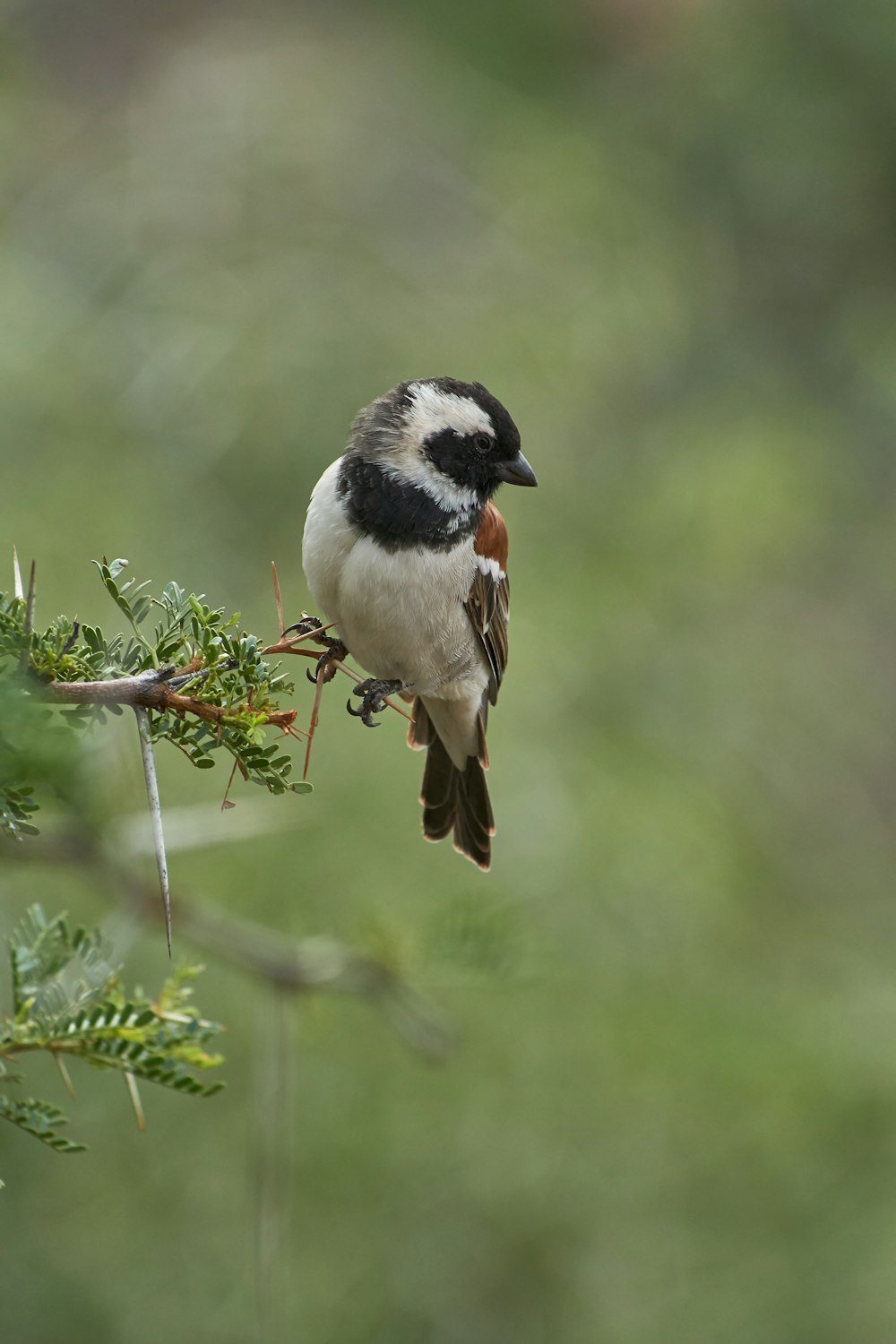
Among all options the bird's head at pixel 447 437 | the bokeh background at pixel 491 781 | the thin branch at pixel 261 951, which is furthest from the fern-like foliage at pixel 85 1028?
the bird's head at pixel 447 437

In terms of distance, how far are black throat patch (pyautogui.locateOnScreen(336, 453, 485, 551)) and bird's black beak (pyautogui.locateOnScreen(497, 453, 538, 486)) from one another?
7.3 inches

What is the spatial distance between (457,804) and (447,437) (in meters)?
0.91

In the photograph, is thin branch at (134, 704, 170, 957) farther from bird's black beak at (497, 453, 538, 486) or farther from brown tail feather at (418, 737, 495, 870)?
brown tail feather at (418, 737, 495, 870)

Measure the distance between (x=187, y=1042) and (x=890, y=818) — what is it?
351 inches

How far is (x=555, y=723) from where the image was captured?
4.51 m

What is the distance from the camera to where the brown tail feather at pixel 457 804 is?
310cm

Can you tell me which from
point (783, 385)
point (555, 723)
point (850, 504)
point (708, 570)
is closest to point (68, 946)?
point (555, 723)

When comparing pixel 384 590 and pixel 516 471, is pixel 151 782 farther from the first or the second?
pixel 516 471

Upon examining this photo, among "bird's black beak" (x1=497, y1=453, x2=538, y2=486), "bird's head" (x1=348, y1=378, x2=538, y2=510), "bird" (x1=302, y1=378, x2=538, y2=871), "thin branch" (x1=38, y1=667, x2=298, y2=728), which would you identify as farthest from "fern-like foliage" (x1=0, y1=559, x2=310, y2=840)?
"bird's black beak" (x1=497, y1=453, x2=538, y2=486)

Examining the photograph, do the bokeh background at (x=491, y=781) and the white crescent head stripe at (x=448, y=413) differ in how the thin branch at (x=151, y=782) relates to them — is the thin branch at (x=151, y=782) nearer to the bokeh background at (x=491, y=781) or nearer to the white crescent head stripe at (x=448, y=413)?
the bokeh background at (x=491, y=781)

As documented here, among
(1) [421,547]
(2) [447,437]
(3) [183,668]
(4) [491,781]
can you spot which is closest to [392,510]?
(1) [421,547]

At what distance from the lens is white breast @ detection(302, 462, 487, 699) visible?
2508 millimetres

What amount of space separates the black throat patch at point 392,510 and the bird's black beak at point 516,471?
19 centimetres

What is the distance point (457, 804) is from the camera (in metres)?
3.18
